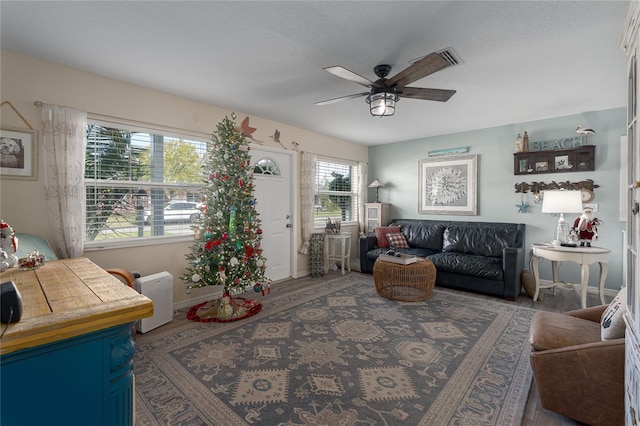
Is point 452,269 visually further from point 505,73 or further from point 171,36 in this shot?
point 171,36

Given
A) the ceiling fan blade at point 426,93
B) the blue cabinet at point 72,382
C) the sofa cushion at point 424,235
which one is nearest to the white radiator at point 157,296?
the blue cabinet at point 72,382

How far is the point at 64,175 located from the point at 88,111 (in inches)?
26.9

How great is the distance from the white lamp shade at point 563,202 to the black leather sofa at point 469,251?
66 cm

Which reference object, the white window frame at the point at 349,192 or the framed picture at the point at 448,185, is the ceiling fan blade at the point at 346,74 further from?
the framed picture at the point at 448,185

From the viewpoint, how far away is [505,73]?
2.86 meters

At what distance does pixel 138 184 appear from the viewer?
3.23 m

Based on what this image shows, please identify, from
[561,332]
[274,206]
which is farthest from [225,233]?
[561,332]

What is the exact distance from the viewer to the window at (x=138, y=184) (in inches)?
117

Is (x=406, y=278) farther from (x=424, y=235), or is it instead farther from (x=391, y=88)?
(x=391, y=88)

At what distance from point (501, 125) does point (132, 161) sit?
5.28 meters

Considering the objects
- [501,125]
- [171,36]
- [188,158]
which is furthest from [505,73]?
[188,158]

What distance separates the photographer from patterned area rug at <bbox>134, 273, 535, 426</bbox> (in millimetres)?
1772

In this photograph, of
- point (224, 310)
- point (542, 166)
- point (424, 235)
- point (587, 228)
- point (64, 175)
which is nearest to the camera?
point (64, 175)

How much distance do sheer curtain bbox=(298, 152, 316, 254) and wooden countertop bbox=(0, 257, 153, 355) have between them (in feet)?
11.5
